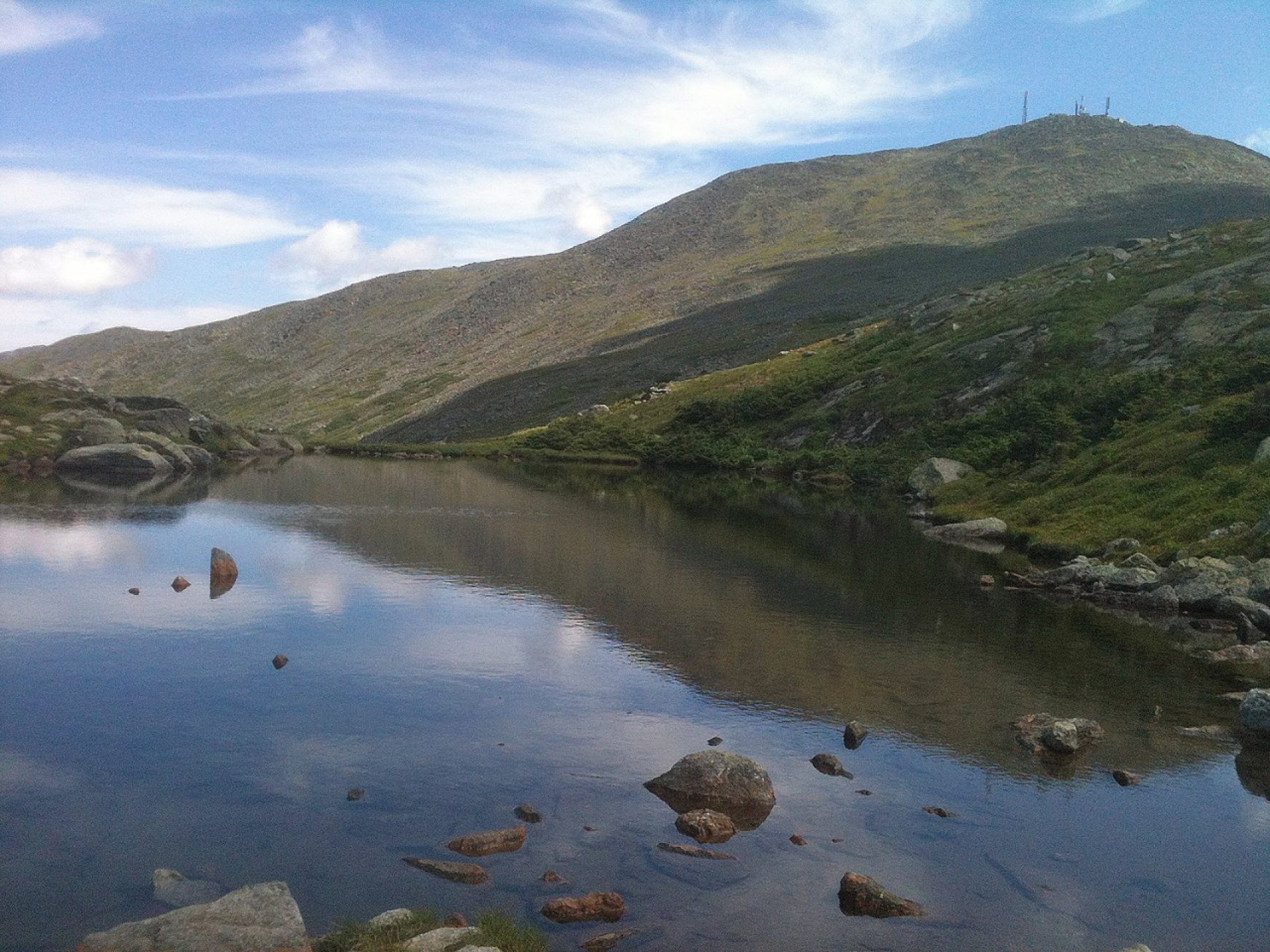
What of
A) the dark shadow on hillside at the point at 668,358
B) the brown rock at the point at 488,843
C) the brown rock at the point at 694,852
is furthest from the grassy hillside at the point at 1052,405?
the brown rock at the point at 488,843

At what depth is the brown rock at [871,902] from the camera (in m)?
15.9

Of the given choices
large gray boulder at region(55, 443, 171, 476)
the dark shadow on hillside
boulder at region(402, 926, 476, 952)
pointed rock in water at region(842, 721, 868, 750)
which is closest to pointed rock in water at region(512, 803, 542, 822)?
boulder at region(402, 926, 476, 952)

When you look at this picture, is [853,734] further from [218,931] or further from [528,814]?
[218,931]

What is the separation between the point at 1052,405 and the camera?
80188 mm

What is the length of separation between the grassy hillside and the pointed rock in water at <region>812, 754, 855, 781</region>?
27464 millimetres

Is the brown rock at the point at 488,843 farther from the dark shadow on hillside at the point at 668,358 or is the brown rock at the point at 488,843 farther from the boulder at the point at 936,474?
the dark shadow on hillside at the point at 668,358

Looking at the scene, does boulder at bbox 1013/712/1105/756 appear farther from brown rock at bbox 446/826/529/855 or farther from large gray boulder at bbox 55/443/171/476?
large gray boulder at bbox 55/443/171/476

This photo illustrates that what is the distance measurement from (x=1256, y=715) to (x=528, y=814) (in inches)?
759

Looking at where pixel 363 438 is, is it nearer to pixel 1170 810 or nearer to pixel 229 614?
pixel 229 614

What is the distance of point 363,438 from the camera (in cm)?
18100

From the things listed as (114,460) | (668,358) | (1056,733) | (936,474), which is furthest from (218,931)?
(668,358)

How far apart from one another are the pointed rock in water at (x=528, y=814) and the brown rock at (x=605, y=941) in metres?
4.17

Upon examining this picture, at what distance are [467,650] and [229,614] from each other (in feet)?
33.3

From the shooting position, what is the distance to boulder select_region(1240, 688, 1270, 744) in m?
25.3
